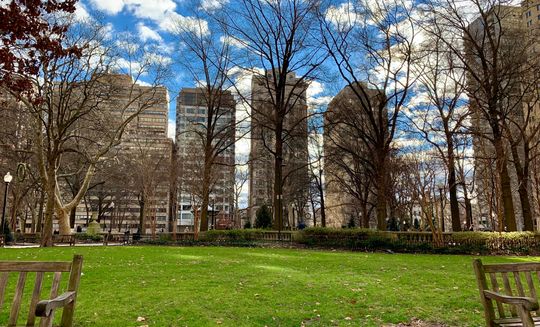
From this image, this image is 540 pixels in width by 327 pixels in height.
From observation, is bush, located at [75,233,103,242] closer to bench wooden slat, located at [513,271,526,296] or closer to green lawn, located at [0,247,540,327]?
green lawn, located at [0,247,540,327]

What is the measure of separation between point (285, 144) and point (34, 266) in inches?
1290

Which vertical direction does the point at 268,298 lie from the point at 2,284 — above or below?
below

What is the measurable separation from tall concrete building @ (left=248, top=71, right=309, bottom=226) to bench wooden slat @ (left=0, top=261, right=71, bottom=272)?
2234cm

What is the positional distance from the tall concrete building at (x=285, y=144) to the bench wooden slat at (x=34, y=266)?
22.3m

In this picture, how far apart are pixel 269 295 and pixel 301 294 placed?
59 centimetres

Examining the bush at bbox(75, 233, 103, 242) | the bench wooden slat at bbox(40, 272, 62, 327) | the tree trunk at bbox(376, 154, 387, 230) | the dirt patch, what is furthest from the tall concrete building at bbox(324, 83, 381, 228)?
the bench wooden slat at bbox(40, 272, 62, 327)

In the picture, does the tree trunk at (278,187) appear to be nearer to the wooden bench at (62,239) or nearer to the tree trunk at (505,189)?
the tree trunk at (505,189)

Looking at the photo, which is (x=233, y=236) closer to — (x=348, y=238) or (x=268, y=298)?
(x=348, y=238)

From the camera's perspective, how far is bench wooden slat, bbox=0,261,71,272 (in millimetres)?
3906

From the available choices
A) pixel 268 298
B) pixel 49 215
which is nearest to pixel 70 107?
pixel 49 215

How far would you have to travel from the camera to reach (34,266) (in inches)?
156

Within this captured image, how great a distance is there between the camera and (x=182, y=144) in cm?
5691

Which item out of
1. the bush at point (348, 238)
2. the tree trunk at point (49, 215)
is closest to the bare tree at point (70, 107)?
the tree trunk at point (49, 215)

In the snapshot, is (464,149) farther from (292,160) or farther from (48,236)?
(48,236)
